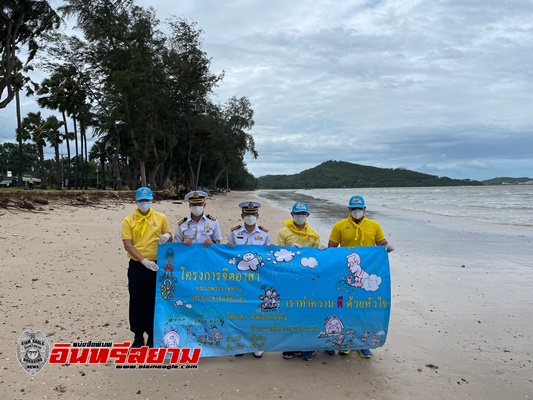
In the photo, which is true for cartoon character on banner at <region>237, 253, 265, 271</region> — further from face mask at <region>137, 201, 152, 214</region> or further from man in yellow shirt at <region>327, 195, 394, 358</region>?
face mask at <region>137, 201, 152, 214</region>

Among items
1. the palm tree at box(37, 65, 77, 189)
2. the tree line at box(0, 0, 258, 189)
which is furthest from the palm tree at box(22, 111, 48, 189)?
the palm tree at box(37, 65, 77, 189)

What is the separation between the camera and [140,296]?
4766 millimetres

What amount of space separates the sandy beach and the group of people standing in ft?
1.67

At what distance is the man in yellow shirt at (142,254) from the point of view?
15.4 ft

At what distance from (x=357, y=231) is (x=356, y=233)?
1.1 inches

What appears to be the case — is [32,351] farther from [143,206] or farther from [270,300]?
[270,300]

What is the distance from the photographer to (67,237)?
37.0 ft

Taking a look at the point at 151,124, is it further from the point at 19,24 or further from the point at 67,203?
the point at 67,203

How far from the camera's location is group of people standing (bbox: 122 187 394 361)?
4.71 meters

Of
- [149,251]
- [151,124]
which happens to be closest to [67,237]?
[149,251]

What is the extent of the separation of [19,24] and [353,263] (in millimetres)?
26480

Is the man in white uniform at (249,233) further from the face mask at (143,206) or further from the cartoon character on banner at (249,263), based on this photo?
the face mask at (143,206)

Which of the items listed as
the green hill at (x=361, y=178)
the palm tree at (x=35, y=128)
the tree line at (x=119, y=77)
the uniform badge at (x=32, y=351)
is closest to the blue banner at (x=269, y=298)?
the uniform badge at (x=32, y=351)

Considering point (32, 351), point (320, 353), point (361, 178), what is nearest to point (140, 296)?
point (32, 351)
